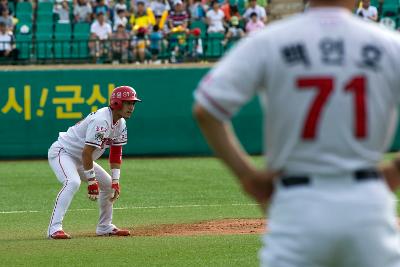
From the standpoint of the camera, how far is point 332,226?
13.4ft

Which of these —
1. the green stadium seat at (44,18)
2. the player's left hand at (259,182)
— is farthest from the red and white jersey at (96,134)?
the green stadium seat at (44,18)

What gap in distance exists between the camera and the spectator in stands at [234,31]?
942 inches

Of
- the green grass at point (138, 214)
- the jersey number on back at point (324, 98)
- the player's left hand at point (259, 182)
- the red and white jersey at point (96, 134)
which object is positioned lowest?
the green grass at point (138, 214)

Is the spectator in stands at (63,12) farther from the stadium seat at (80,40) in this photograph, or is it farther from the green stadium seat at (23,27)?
the green stadium seat at (23,27)

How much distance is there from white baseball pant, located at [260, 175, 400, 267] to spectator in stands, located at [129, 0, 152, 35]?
67.3 feet

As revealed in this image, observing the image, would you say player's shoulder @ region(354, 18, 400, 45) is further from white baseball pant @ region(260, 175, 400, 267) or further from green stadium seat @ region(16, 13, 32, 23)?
green stadium seat @ region(16, 13, 32, 23)

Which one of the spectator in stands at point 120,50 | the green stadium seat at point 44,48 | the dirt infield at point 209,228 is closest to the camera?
the dirt infield at point 209,228

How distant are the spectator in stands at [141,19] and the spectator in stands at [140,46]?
0.55 meters

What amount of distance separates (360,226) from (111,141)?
8215 mm

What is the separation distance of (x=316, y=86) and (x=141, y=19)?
821 inches

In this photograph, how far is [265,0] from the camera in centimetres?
2616

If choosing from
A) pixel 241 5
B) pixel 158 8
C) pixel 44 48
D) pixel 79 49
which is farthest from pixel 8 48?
pixel 241 5

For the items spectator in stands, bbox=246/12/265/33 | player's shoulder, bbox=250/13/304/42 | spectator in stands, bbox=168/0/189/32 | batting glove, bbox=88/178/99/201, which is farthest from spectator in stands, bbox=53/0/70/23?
player's shoulder, bbox=250/13/304/42

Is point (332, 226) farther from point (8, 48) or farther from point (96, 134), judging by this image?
point (8, 48)
